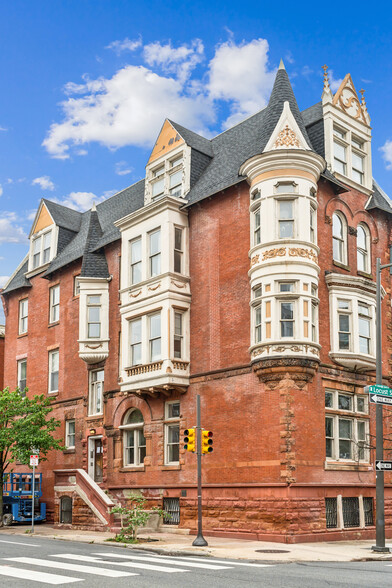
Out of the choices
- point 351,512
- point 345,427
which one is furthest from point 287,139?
point 351,512

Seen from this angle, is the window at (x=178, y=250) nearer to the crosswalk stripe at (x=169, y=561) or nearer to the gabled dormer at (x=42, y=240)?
the gabled dormer at (x=42, y=240)

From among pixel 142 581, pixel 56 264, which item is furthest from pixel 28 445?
pixel 142 581

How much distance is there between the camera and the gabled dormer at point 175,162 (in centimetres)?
3209

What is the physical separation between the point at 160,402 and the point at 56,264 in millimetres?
12788

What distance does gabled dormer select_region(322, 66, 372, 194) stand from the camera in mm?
29472

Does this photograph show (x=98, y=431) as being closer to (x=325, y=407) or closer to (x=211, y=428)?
(x=211, y=428)

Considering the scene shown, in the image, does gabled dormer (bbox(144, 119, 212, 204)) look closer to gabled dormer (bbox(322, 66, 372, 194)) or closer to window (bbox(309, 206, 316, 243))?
gabled dormer (bbox(322, 66, 372, 194))

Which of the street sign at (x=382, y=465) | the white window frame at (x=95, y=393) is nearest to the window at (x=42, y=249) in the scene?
the white window frame at (x=95, y=393)

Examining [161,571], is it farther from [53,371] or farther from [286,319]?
[53,371]

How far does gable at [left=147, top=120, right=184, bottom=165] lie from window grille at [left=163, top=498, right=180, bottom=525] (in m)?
15.6

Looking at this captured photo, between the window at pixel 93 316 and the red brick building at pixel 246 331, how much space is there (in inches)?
2.7

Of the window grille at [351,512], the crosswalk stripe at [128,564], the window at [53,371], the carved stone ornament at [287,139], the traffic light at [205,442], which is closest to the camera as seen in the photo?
the crosswalk stripe at [128,564]

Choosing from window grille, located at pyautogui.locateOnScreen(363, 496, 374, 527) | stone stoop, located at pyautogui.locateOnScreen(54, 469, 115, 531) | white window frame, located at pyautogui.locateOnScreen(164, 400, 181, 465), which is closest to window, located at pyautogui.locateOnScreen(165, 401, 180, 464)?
white window frame, located at pyautogui.locateOnScreen(164, 400, 181, 465)

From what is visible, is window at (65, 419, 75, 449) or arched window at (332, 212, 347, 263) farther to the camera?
window at (65, 419, 75, 449)
